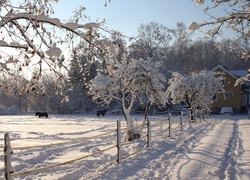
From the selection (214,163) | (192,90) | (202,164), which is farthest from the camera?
(192,90)

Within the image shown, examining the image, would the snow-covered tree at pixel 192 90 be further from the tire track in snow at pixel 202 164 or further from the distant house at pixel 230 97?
the distant house at pixel 230 97

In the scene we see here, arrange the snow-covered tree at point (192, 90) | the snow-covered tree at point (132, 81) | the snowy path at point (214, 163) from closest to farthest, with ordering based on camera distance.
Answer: the snowy path at point (214, 163) < the snow-covered tree at point (132, 81) < the snow-covered tree at point (192, 90)

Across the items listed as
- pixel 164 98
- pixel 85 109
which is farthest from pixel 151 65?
pixel 85 109

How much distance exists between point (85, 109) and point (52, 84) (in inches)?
2183

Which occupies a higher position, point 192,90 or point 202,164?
point 192,90

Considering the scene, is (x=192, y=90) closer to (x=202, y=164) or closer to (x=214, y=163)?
(x=214, y=163)

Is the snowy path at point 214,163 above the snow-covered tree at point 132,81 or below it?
below

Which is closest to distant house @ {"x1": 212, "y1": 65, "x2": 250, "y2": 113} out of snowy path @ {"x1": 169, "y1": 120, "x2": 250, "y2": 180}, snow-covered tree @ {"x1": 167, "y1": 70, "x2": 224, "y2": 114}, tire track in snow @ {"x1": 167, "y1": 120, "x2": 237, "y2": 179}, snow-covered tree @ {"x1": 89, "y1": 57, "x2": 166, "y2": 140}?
snow-covered tree @ {"x1": 167, "y1": 70, "x2": 224, "y2": 114}

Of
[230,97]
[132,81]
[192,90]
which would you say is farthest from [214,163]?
[230,97]

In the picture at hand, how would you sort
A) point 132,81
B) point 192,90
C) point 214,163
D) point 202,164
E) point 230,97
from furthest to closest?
point 230,97
point 192,90
point 132,81
point 214,163
point 202,164

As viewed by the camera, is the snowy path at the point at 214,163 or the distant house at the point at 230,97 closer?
the snowy path at the point at 214,163

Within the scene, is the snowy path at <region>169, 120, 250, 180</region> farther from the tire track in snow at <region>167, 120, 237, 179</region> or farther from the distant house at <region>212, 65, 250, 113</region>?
the distant house at <region>212, 65, 250, 113</region>

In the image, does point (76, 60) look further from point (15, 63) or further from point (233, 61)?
point (233, 61)

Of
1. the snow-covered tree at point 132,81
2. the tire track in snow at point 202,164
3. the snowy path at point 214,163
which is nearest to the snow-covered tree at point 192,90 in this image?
the snow-covered tree at point 132,81
